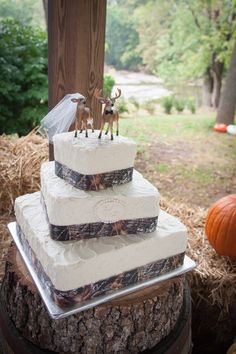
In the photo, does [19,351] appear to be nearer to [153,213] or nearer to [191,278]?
[153,213]

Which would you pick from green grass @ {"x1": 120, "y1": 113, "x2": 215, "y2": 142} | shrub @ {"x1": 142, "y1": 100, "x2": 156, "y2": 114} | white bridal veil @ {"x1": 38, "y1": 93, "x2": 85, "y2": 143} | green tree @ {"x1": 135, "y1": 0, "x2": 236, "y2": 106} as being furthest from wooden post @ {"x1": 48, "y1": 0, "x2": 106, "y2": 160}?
shrub @ {"x1": 142, "y1": 100, "x2": 156, "y2": 114}

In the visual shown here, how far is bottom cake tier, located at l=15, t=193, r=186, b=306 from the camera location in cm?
117

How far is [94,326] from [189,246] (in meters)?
1.09

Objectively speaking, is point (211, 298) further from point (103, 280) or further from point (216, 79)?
point (216, 79)

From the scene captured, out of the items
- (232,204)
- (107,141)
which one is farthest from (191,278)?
(107,141)

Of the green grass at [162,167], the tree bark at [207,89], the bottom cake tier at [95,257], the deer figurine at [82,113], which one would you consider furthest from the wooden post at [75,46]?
the tree bark at [207,89]

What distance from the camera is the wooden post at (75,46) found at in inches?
70.1

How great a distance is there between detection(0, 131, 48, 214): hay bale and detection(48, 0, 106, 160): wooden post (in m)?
0.85

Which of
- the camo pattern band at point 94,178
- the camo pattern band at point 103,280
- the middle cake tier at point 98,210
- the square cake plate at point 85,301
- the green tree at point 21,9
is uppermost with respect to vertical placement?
the green tree at point 21,9

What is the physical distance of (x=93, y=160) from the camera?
1.16 meters

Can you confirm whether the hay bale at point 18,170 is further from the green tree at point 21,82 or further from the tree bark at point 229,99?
the tree bark at point 229,99

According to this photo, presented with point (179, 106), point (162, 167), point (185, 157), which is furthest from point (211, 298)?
point (179, 106)

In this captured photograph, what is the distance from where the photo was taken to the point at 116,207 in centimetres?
123

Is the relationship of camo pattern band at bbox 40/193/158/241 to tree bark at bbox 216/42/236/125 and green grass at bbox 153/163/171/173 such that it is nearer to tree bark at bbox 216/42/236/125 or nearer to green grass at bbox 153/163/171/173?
green grass at bbox 153/163/171/173
